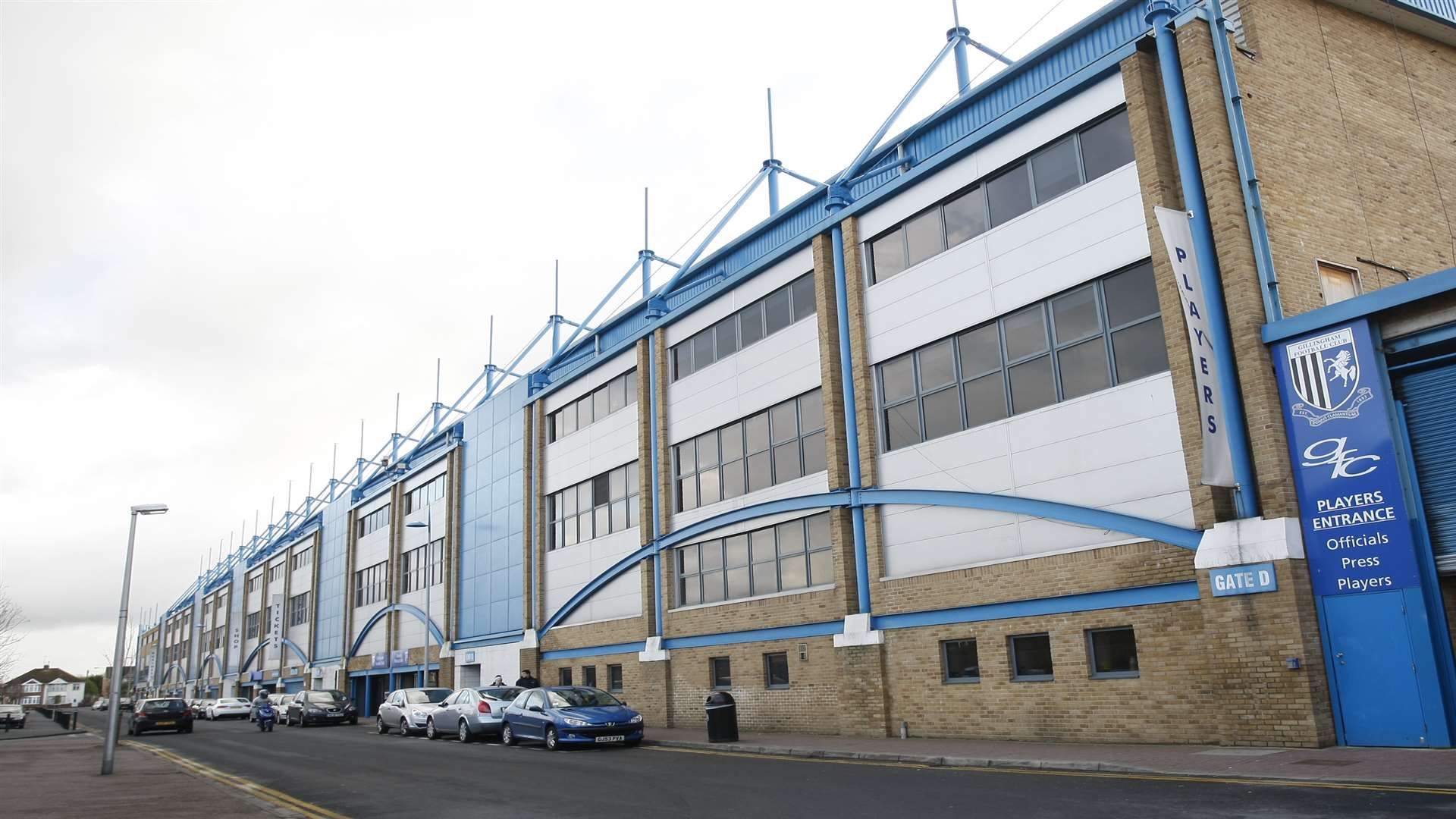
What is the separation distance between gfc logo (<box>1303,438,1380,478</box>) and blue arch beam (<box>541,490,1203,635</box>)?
5.96ft

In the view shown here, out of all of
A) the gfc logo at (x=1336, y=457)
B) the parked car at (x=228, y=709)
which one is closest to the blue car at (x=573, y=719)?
the gfc logo at (x=1336, y=457)

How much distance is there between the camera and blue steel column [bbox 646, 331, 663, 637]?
27344 mm

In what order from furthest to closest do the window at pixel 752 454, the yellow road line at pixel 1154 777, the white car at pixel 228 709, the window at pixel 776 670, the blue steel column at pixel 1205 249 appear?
1. the white car at pixel 228 709
2. the window at pixel 752 454
3. the window at pixel 776 670
4. the blue steel column at pixel 1205 249
5. the yellow road line at pixel 1154 777

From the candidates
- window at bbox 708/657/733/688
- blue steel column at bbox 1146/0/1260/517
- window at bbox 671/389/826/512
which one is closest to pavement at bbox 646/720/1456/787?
blue steel column at bbox 1146/0/1260/517

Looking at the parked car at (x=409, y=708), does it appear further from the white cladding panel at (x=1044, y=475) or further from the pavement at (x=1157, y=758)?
the white cladding panel at (x=1044, y=475)

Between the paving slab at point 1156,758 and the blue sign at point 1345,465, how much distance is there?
2.29m

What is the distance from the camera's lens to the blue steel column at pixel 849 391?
67.7ft

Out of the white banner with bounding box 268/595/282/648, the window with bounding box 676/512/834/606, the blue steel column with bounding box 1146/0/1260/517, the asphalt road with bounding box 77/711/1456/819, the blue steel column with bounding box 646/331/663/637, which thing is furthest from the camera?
the white banner with bounding box 268/595/282/648

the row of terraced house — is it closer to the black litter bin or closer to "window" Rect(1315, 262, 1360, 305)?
"window" Rect(1315, 262, 1360, 305)

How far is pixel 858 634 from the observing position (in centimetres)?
2019

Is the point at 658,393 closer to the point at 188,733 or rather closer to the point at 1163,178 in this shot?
the point at 1163,178

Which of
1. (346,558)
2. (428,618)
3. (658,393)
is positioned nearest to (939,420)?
(658,393)

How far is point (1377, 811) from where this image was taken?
8398mm

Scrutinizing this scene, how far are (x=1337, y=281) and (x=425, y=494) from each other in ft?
122
